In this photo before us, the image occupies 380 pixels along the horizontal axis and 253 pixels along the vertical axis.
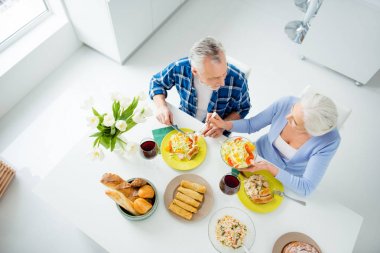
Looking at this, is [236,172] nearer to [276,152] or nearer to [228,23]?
[276,152]

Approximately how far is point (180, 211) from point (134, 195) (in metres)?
0.22

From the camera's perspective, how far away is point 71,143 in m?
2.63

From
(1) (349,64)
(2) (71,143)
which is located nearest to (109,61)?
(2) (71,143)

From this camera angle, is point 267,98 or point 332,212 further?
point 267,98

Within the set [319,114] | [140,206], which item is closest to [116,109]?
[140,206]

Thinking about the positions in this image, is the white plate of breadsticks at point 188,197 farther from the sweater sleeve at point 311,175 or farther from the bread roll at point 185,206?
the sweater sleeve at point 311,175

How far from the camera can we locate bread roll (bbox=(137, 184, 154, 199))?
137 cm

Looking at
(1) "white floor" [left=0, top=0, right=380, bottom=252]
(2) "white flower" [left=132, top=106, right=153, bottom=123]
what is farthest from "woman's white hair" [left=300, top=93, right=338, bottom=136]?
(1) "white floor" [left=0, top=0, right=380, bottom=252]

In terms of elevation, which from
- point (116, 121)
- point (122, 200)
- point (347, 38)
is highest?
point (347, 38)

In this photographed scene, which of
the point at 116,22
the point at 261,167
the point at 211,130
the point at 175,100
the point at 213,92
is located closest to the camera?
the point at 261,167

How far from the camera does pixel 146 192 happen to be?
138 cm

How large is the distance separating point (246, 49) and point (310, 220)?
2.26 m

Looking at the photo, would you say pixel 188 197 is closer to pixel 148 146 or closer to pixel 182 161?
pixel 182 161

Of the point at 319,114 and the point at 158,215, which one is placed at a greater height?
the point at 319,114
